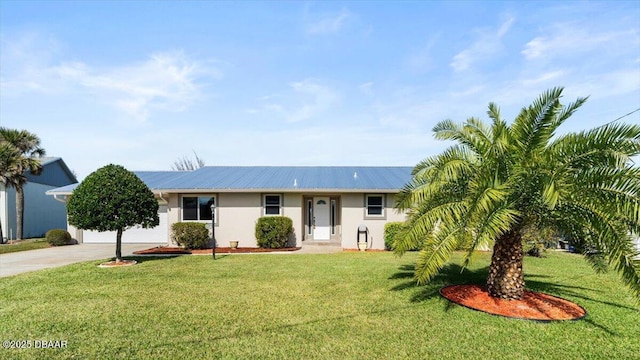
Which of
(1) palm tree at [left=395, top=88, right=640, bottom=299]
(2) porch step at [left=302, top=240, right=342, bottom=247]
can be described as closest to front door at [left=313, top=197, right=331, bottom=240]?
(2) porch step at [left=302, top=240, right=342, bottom=247]

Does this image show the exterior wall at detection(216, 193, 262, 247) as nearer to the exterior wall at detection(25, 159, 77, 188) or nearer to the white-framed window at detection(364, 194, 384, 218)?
the white-framed window at detection(364, 194, 384, 218)

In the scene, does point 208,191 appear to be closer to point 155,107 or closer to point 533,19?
point 155,107

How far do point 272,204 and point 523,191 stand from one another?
11.2 metres

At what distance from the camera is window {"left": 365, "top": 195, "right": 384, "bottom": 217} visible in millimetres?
15477

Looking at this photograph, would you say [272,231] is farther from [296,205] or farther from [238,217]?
[238,217]

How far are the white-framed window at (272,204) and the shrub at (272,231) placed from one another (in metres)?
0.55

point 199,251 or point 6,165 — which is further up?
point 6,165

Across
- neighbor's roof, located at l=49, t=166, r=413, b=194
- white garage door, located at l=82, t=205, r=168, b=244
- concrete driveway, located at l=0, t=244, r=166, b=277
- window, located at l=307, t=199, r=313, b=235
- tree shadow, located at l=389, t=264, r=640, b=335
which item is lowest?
tree shadow, located at l=389, t=264, r=640, b=335

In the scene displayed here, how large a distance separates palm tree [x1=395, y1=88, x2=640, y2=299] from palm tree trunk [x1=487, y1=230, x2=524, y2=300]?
0.02 metres

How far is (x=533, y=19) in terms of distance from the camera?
382 inches

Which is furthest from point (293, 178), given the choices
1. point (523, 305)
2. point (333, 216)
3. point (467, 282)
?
point (523, 305)

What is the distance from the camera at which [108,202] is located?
35.5ft

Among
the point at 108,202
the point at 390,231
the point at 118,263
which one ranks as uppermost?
the point at 108,202

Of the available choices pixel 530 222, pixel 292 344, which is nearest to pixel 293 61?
pixel 530 222
